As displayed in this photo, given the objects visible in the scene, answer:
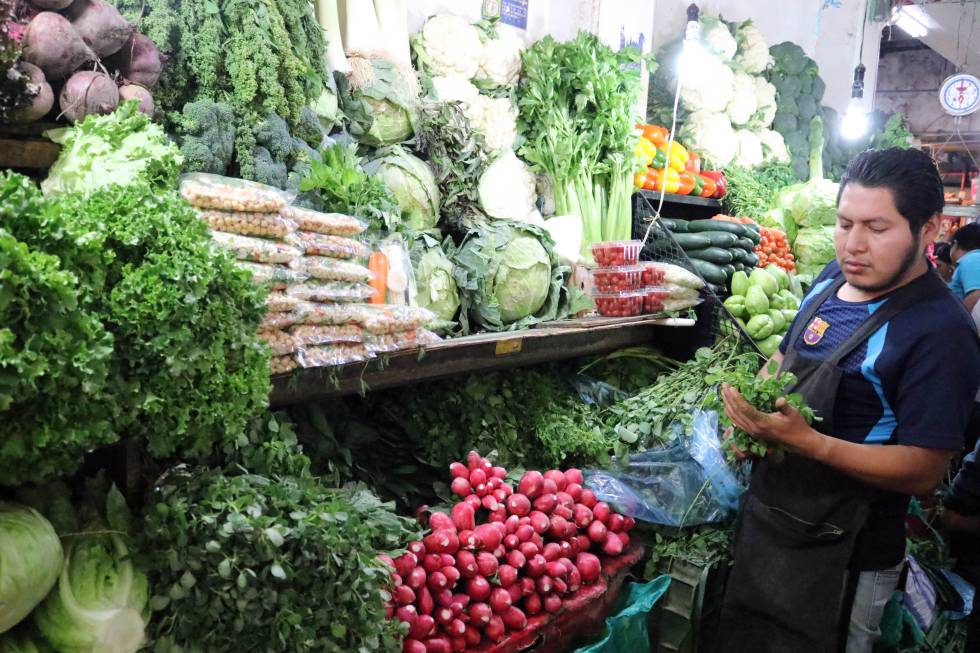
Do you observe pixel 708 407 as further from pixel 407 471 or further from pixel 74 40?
pixel 74 40

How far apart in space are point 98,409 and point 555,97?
141 inches

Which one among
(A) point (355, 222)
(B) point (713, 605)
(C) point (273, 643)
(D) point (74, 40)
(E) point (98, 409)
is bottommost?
(B) point (713, 605)

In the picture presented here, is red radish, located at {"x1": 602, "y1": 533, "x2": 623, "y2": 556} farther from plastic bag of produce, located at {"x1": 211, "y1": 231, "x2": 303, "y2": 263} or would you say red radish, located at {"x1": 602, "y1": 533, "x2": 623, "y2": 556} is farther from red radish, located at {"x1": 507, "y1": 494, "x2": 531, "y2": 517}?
plastic bag of produce, located at {"x1": 211, "y1": 231, "x2": 303, "y2": 263}

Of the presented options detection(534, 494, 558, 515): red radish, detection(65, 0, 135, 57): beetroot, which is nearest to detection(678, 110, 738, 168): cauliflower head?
detection(534, 494, 558, 515): red radish

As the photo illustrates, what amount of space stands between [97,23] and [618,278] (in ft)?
8.43

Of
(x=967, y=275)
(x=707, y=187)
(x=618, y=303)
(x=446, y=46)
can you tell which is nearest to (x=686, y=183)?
(x=707, y=187)

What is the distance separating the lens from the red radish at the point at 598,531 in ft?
9.43

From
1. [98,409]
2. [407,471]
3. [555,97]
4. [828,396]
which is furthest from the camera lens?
[555,97]

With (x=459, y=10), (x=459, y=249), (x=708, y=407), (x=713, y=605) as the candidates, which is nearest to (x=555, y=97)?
(x=459, y=10)

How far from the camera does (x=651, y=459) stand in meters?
3.32

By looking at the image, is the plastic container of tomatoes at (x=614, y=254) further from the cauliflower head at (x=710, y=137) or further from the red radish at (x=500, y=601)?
the cauliflower head at (x=710, y=137)

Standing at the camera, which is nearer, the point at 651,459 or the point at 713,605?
the point at 713,605

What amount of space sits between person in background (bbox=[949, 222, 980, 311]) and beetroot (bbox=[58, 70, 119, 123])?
17.8 feet

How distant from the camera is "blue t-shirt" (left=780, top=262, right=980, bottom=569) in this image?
7.31 ft
